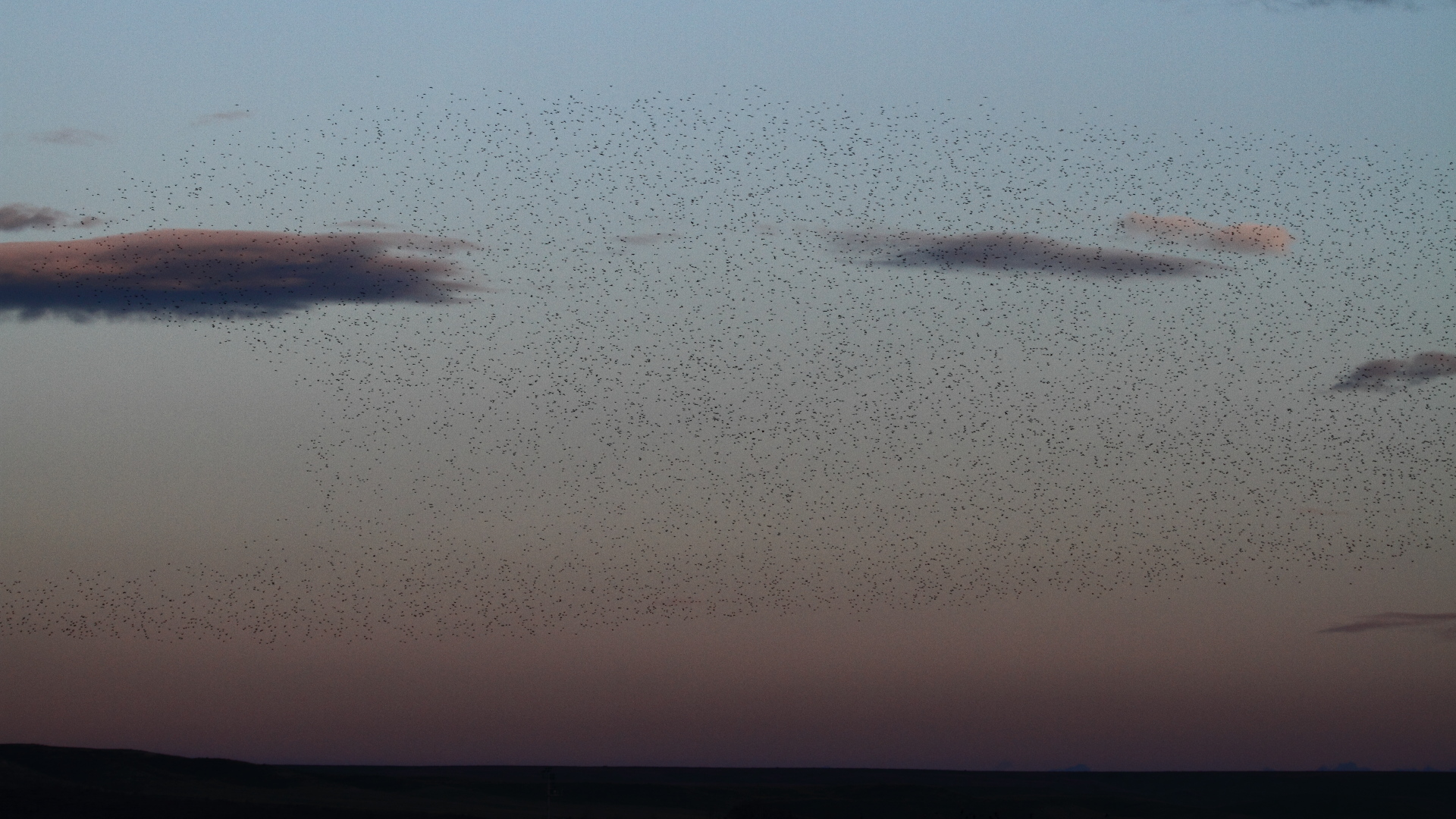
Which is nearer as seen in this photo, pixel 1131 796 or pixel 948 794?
pixel 948 794

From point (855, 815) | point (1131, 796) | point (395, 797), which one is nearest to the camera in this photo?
point (395, 797)

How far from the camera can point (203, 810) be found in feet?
338

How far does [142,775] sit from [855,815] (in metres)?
60.2

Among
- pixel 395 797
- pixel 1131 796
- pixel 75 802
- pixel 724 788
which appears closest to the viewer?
pixel 75 802

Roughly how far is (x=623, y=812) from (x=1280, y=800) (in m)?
86.0

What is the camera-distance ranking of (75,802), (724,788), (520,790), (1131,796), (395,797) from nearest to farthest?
(75,802), (395,797), (520,790), (724,788), (1131,796)

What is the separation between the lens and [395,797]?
13012cm

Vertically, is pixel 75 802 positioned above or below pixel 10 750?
below

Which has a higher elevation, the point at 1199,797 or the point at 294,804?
the point at 1199,797

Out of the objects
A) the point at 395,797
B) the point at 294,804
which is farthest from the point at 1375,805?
the point at 294,804

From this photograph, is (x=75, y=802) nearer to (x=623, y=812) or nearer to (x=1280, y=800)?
(x=623, y=812)

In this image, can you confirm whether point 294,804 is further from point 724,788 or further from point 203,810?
point 724,788

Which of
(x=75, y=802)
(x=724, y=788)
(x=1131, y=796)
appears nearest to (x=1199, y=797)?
(x=1131, y=796)

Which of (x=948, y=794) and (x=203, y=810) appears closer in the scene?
(x=203, y=810)
